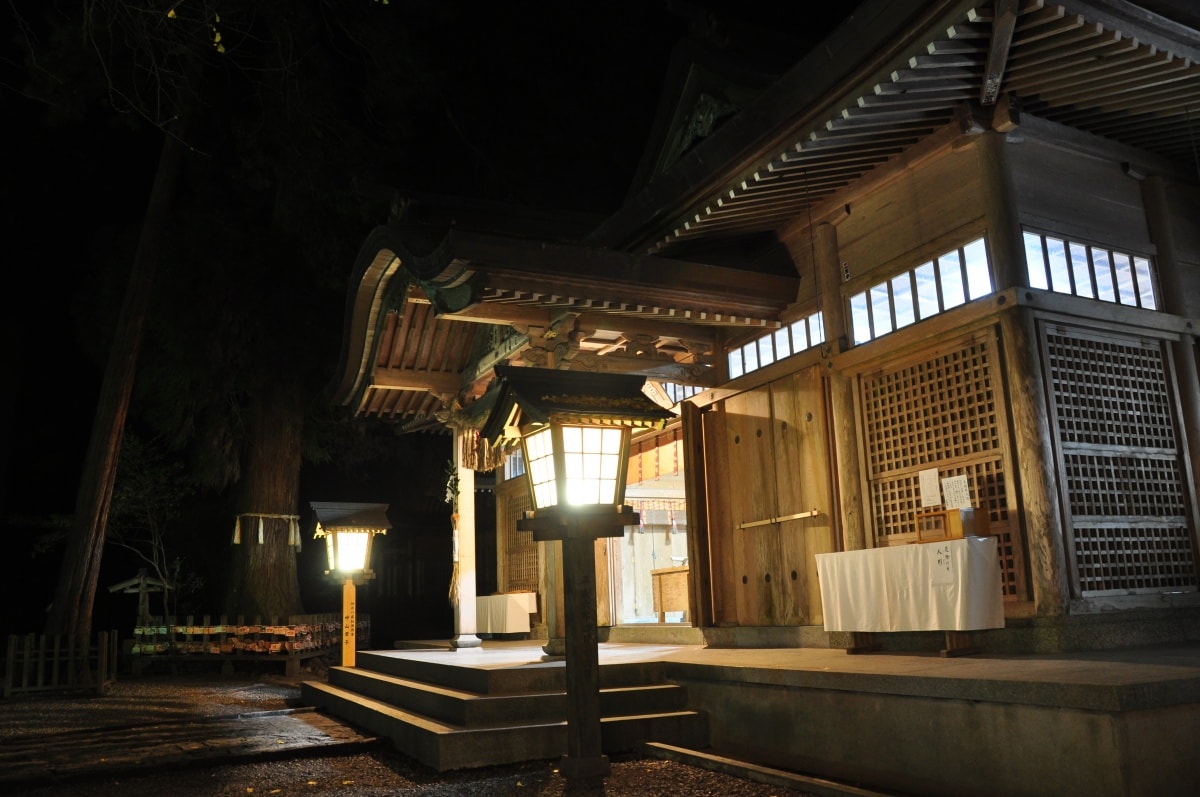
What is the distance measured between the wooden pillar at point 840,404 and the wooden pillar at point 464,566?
5.18m

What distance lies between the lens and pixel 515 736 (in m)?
6.05

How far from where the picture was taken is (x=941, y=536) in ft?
22.1

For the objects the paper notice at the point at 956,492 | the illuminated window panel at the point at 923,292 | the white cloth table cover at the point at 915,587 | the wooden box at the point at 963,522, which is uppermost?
the illuminated window panel at the point at 923,292

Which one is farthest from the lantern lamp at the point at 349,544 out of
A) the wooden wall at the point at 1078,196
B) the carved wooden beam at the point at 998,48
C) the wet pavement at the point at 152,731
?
the carved wooden beam at the point at 998,48

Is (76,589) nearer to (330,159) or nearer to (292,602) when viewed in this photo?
(292,602)

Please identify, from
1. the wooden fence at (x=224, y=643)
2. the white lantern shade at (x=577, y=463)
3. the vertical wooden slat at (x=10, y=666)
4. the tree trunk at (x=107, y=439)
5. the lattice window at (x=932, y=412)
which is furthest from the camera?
the wooden fence at (x=224, y=643)

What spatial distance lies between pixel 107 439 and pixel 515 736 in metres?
12.5

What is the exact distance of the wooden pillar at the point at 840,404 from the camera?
760cm

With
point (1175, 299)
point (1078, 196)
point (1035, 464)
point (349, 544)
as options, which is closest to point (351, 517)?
point (349, 544)

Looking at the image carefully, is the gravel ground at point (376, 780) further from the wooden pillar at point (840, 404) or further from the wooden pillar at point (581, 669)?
the wooden pillar at point (840, 404)

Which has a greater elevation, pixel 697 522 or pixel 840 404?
pixel 840 404

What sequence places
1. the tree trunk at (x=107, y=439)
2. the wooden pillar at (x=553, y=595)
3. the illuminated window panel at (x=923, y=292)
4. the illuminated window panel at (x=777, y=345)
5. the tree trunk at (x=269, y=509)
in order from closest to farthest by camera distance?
the illuminated window panel at (x=923, y=292) → the illuminated window panel at (x=777, y=345) → the wooden pillar at (x=553, y=595) → the tree trunk at (x=107, y=439) → the tree trunk at (x=269, y=509)

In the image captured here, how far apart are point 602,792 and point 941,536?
3361 mm

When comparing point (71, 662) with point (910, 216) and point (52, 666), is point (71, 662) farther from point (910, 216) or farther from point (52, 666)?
point (910, 216)
